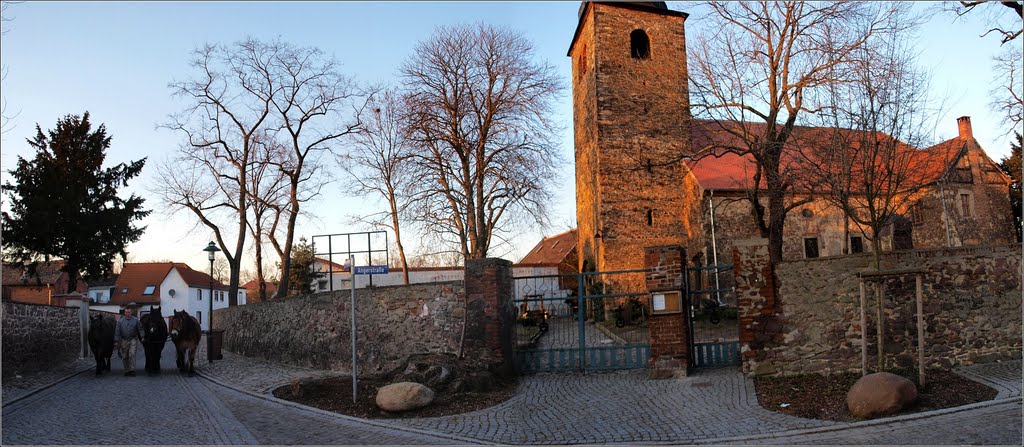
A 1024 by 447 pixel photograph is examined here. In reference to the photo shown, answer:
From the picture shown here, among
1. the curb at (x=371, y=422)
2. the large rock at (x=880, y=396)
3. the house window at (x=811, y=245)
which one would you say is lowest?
the curb at (x=371, y=422)

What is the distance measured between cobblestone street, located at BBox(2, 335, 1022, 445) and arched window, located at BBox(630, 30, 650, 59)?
19390 mm

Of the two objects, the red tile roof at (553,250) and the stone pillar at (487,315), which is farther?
the red tile roof at (553,250)

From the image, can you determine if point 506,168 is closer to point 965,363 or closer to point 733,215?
point 733,215

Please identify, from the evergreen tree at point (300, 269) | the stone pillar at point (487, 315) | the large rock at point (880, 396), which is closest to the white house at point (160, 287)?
the evergreen tree at point (300, 269)

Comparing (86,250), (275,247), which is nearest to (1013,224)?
(275,247)

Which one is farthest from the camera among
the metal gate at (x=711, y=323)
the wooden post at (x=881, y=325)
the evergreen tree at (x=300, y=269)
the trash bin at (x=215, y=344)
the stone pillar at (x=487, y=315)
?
the evergreen tree at (x=300, y=269)

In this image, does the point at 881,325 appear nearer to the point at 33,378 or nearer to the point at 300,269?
the point at 33,378

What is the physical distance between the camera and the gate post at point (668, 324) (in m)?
12.0

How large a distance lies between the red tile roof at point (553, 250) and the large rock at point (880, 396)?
110ft

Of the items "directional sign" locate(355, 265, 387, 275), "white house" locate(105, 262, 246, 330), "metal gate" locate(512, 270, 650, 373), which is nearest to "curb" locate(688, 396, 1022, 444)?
"metal gate" locate(512, 270, 650, 373)

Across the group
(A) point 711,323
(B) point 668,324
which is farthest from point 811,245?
(B) point 668,324

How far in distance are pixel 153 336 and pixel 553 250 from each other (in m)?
34.9

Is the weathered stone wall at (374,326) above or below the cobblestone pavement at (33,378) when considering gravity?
above

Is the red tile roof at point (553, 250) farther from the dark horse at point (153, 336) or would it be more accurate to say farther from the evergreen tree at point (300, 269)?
the dark horse at point (153, 336)
